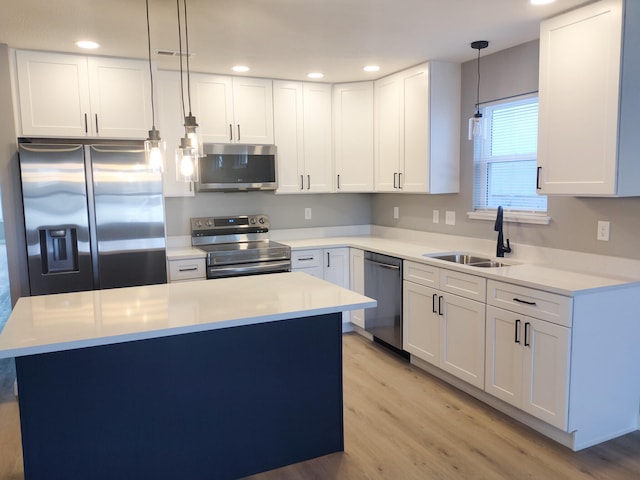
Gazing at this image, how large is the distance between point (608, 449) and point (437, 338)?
3.88ft

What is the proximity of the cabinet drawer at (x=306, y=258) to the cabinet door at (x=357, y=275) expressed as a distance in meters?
0.31

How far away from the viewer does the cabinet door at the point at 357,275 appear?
434 centimetres

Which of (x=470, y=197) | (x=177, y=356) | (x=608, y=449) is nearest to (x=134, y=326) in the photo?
(x=177, y=356)

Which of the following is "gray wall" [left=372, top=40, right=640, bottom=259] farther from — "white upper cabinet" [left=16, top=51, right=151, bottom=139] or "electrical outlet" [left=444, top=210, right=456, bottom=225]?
"white upper cabinet" [left=16, top=51, right=151, bottom=139]

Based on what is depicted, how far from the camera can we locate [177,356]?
2.20m

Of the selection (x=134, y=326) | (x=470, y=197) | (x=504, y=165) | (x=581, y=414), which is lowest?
(x=581, y=414)

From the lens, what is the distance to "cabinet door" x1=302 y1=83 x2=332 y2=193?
459 cm

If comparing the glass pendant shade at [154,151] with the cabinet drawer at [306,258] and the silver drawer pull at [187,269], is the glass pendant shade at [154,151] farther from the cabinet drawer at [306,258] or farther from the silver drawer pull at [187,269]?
the cabinet drawer at [306,258]

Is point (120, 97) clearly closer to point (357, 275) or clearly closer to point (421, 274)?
point (357, 275)

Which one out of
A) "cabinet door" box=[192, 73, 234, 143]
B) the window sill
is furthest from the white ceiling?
the window sill

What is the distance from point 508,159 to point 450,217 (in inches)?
29.4

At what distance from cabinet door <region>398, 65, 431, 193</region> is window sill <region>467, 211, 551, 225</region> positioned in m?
0.45

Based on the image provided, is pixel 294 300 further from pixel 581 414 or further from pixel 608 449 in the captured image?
pixel 608 449

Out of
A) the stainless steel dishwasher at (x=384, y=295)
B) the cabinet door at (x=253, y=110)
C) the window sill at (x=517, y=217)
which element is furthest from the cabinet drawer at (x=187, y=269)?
the window sill at (x=517, y=217)
